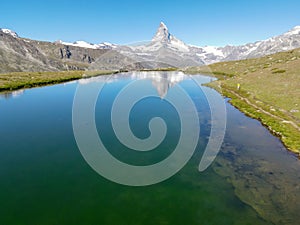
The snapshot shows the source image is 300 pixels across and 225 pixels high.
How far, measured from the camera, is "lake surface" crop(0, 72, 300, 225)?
46.3 ft

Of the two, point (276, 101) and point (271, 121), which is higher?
point (276, 101)

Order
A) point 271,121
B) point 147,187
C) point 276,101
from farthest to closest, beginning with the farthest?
point 276,101
point 271,121
point 147,187

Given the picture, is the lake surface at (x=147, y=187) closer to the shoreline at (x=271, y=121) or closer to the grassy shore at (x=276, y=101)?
the shoreline at (x=271, y=121)

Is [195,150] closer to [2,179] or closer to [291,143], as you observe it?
[291,143]

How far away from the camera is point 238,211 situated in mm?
14672

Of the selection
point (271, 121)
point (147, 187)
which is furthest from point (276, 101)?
point (147, 187)

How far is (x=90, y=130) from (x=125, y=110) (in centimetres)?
1305

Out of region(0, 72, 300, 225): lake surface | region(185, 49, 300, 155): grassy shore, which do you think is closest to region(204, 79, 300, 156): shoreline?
region(185, 49, 300, 155): grassy shore

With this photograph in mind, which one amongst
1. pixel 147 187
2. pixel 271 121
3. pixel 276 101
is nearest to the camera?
pixel 147 187

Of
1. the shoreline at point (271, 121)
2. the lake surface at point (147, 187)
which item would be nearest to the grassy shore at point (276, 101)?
the shoreline at point (271, 121)

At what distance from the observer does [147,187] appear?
1723 cm

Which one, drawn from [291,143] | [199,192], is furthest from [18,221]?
[291,143]

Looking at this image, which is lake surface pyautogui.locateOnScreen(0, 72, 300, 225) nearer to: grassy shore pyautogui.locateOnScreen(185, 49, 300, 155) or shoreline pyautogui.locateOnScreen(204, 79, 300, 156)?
shoreline pyautogui.locateOnScreen(204, 79, 300, 156)

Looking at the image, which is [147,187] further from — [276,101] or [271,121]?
[276,101]
